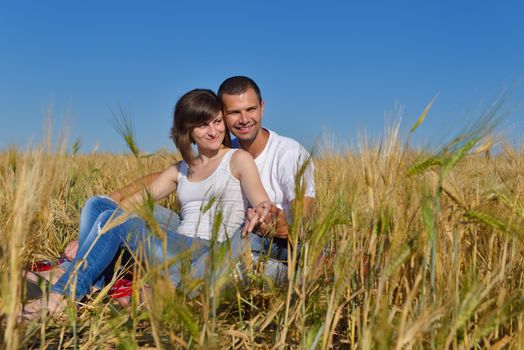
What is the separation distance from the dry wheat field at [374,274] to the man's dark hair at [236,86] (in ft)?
3.43

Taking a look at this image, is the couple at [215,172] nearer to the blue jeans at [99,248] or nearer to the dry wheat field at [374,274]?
the blue jeans at [99,248]

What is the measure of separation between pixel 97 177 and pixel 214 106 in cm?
176

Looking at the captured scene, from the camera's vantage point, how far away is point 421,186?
1184mm

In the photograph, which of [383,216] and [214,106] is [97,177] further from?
[383,216]

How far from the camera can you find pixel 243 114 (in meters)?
2.47

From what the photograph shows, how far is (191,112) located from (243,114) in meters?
0.27

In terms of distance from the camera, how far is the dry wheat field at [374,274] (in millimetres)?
1053

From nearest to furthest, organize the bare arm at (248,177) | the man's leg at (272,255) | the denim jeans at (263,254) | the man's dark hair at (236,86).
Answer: the denim jeans at (263,254), the man's leg at (272,255), the bare arm at (248,177), the man's dark hair at (236,86)

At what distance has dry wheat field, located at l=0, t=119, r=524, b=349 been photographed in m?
1.05

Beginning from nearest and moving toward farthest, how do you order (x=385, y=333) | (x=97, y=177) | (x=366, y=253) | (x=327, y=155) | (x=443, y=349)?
1. (x=385, y=333)
2. (x=443, y=349)
3. (x=366, y=253)
4. (x=327, y=155)
5. (x=97, y=177)

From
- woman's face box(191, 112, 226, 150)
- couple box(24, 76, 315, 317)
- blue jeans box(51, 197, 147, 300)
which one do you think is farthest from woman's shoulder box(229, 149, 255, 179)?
blue jeans box(51, 197, 147, 300)

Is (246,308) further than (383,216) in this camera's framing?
Yes

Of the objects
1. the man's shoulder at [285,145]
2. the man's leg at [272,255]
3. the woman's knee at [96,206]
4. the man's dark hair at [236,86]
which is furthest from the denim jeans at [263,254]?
the man's dark hair at [236,86]

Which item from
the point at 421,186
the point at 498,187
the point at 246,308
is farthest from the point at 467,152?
the point at 246,308
